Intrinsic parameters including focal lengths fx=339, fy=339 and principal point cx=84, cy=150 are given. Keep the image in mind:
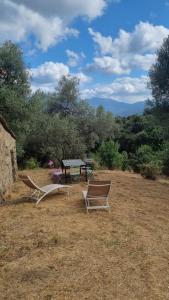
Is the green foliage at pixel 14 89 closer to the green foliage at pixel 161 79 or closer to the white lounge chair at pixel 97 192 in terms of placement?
the green foliage at pixel 161 79

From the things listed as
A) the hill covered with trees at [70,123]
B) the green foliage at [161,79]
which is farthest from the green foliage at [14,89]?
the green foliage at [161,79]

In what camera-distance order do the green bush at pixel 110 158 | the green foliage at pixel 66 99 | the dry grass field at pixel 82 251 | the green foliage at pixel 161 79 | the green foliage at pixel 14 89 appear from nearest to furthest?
the dry grass field at pixel 82 251, the green foliage at pixel 161 79, the green foliage at pixel 14 89, the green bush at pixel 110 158, the green foliage at pixel 66 99

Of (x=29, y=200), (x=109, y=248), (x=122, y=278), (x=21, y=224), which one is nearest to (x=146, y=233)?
(x=109, y=248)

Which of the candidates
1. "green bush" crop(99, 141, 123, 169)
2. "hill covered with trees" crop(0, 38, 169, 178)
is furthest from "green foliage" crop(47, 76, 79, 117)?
"green bush" crop(99, 141, 123, 169)

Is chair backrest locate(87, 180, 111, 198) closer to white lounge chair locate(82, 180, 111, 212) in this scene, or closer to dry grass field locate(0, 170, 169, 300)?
white lounge chair locate(82, 180, 111, 212)

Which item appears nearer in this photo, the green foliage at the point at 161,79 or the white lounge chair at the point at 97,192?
the white lounge chair at the point at 97,192

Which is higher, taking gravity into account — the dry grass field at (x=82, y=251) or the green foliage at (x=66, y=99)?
the green foliage at (x=66, y=99)

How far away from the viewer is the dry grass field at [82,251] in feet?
15.7

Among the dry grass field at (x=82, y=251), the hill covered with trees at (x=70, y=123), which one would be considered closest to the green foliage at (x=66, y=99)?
the hill covered with trees at (x=70, y=123)

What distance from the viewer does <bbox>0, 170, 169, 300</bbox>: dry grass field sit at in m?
4.77

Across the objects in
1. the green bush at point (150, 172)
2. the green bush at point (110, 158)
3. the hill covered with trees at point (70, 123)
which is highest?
the hill covered with trees at point (70, 123)

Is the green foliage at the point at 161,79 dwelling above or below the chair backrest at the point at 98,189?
above

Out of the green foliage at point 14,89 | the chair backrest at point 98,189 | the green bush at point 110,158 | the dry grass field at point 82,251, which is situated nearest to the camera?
the dry grass field at point 82,251

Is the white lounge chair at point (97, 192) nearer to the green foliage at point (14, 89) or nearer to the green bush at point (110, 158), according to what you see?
the green foliage at point (14, 89)
